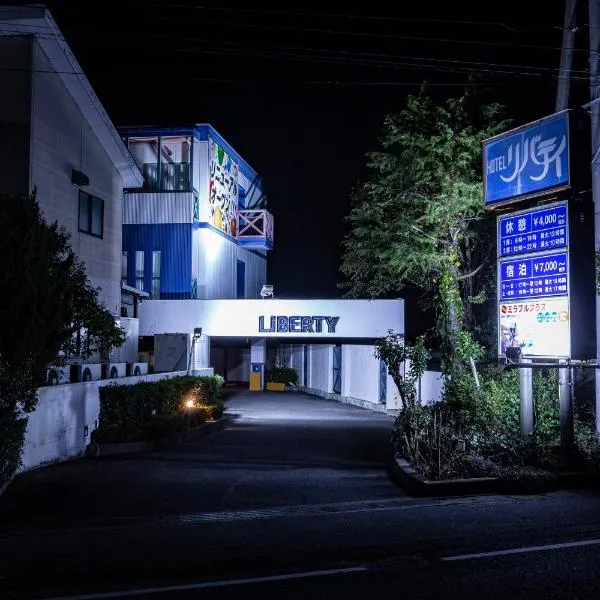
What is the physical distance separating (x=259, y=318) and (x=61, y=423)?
20.6 m

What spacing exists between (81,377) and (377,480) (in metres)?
10.3

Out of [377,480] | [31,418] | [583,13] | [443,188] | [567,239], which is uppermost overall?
[583,13]

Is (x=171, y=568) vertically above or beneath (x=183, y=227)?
beneath

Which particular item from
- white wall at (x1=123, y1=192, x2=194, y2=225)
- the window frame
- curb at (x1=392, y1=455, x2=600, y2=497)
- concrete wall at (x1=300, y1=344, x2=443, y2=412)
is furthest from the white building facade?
curb at (x1=392, y1=455, x2=600, y2=497)

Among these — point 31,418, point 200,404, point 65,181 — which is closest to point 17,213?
point 31,418

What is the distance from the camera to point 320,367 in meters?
37.5

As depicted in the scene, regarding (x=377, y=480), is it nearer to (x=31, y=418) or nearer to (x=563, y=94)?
(x=31, y=418)

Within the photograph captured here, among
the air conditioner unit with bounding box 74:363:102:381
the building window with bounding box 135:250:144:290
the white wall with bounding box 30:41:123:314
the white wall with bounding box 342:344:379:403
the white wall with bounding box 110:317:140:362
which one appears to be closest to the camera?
the air conditioner unit with bounding box 74:363:102:381

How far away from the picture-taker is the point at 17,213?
11.7m

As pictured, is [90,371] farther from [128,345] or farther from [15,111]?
[128,345]

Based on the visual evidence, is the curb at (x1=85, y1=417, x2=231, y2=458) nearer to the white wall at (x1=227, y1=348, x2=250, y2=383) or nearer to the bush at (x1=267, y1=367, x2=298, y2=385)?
the bush at (x1=267, y1=367, x2=298, y2=385)

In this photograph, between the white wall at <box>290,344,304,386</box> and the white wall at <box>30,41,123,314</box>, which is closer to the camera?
the white wall at <box>30,41,123,314</box>

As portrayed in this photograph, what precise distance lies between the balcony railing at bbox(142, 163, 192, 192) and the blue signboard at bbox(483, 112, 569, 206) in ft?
78.2

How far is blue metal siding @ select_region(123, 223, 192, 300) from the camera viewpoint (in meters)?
36.2
